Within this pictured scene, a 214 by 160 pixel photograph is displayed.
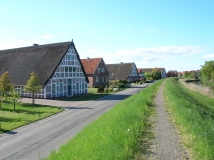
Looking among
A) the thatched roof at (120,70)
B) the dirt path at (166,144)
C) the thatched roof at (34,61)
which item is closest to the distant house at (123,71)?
the thatched roof at (120,70)

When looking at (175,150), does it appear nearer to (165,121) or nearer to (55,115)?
(165,121)

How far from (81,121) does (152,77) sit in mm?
89367

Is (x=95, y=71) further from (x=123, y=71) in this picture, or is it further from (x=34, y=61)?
(x=123, y=71)

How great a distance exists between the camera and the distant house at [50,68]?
34.8 metres

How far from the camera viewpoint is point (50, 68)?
35000 millimetres

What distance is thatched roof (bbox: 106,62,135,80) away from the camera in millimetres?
77969

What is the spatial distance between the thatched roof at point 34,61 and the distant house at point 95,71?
57.5ft

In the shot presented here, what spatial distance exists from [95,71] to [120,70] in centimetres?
2501

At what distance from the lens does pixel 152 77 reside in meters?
105

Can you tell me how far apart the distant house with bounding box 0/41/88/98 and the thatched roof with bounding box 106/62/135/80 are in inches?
1432

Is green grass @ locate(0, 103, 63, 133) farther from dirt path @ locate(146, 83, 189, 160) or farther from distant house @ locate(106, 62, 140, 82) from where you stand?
distant house @ locate(106, 62, 140, 82)

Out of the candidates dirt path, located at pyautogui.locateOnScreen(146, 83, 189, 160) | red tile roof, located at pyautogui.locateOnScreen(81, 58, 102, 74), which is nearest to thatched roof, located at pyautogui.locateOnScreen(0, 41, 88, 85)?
red tile roof, located at pyautogui.locateOnScreen(81, 58, 102, 74)

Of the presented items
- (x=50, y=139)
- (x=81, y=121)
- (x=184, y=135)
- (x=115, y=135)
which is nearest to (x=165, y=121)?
(x=184, y=135)

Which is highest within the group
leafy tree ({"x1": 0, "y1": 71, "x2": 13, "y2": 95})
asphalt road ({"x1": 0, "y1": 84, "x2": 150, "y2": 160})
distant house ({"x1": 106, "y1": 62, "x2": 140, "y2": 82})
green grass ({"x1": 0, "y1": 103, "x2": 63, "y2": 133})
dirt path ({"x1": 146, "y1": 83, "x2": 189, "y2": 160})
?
distant house ({"x1": 106, "y1": 62, "x2": 140, "y2": 82})
